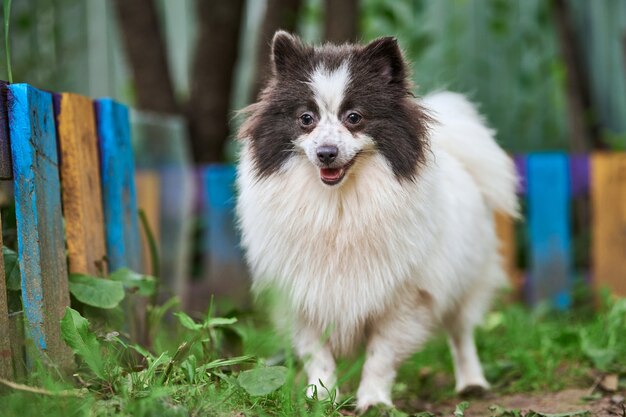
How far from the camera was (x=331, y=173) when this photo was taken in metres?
2.99

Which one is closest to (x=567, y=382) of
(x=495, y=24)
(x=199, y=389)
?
(x=199, y=389)

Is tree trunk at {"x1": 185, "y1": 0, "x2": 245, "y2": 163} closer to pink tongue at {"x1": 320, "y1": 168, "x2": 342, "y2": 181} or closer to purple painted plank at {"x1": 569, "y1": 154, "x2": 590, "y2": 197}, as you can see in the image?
purple painted plank at {"x1": 569, "y1": 154, "x2": 590, "y2": 197}

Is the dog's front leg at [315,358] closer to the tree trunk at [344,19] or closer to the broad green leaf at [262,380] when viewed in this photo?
the broad green leaf at [262,380]

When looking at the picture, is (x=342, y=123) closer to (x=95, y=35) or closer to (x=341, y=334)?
(x=341, y=334)

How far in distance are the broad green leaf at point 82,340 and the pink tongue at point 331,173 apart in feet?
3.37

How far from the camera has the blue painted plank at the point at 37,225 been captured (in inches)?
103

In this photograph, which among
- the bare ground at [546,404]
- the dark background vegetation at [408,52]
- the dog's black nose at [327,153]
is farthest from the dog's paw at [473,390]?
the dark background vegetation at [408,52]

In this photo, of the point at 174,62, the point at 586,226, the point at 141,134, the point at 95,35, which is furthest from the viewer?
the point at 174,62

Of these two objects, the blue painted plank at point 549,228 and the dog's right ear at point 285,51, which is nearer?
the dog's right ear at point 285,51

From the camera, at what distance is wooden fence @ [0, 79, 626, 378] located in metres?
2.64

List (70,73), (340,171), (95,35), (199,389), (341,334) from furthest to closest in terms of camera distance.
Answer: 1. (95,35)
2. (70,73)
3. (341,334)
4. (340,171)
5. (199,389)

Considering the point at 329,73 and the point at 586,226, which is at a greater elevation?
the point at 329,73

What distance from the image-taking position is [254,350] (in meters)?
3.53

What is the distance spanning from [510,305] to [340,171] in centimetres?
311
